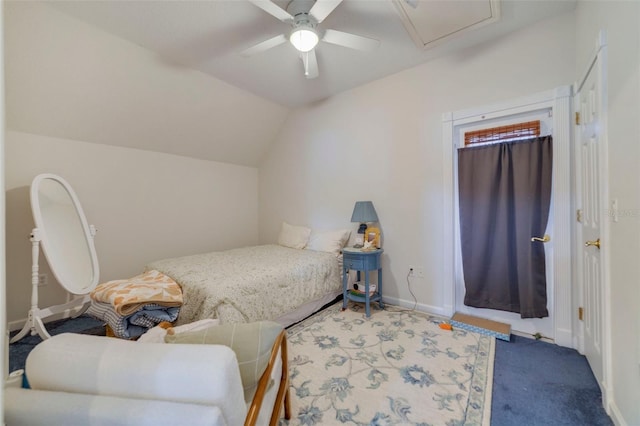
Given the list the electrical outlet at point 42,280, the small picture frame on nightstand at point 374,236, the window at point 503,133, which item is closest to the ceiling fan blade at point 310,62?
the window at point 503,133

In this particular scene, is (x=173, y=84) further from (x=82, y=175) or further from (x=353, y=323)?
(x=353, y=323)

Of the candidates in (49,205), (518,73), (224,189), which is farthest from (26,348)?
(518,73)

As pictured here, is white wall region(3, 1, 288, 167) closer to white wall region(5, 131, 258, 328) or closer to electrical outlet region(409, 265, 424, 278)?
white wall region(5, 131, 258, 328)

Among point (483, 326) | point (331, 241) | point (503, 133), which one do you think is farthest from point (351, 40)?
point (483, 326)

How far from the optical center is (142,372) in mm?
757

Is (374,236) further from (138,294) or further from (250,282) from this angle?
(138,294)

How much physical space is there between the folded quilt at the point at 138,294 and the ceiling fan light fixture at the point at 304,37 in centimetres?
221

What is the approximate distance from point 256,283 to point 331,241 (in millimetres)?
1321

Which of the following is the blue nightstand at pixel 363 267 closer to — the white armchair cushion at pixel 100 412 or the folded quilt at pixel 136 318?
the folded quilt at pixel 136 318

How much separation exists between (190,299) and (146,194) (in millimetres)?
2124

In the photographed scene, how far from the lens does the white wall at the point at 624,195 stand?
121 cm

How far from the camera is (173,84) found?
2.99 meters

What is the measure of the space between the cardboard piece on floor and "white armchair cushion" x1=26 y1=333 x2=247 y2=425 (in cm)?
237

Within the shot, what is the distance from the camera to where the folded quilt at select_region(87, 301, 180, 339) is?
1.91 metres
